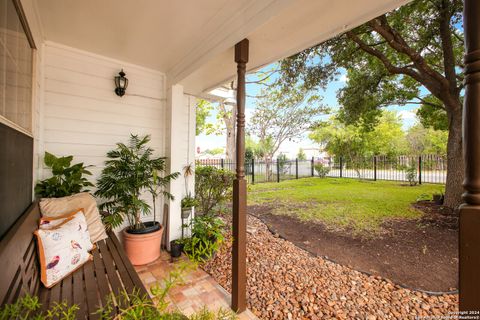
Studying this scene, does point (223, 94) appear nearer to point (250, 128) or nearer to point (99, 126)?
point (99, 126)

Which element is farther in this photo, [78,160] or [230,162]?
[230,162]

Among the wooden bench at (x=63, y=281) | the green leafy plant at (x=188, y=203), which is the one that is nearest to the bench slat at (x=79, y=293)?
the wooden bench at (x=63, y=281)

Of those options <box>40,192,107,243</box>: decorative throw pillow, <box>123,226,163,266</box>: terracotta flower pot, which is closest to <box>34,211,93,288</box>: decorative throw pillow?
<box>40,192,107,243</box>: decorative throw pillow

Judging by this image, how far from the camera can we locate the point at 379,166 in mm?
9398

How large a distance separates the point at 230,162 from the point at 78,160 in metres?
5.46

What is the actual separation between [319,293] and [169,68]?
323cm

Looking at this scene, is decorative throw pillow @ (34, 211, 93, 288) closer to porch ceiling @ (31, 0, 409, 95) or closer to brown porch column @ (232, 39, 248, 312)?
brown porch column @ (232, 39, 248, 312)

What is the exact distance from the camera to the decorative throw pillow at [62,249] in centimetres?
135

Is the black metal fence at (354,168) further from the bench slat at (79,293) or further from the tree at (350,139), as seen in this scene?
the bench slat at (79,293)

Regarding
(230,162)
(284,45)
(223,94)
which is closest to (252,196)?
(230,162)

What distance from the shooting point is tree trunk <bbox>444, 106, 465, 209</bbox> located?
4.21 m

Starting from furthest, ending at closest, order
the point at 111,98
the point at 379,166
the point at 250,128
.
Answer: the point at 250,128
the point at 379,166
the point at 111,98

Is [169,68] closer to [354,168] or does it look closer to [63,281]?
[63,281]

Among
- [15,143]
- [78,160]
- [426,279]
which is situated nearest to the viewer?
[15,143]
